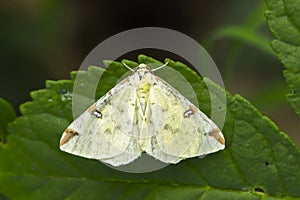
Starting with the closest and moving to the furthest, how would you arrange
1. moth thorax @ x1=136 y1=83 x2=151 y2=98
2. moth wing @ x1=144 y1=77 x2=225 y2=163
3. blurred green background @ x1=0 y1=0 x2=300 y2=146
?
moth wing @ x1=144 y1=77 x2=225 y2=163 < moth thorax @ x1=136 y1=83 x2=151 y2=98 < blurred green background @ x1=0 y1=0 x2=300 y2=146

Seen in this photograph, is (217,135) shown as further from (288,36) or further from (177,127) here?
(288,36)

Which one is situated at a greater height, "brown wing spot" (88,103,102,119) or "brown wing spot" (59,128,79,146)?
"brown wing spot" (88,103,102,119)

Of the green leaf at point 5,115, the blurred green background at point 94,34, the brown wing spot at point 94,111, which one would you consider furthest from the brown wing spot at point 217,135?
the blurred green background at point 94,34

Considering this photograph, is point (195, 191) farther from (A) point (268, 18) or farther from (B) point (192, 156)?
(A) point (268, 18)

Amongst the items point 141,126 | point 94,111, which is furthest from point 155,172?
point 94,111

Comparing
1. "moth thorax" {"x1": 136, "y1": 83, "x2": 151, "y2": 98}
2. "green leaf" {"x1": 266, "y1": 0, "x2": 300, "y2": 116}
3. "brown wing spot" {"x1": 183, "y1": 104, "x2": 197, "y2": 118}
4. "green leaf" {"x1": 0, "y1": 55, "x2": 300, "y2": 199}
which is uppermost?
"green leaf" {"x1": 266, "y1": 0, "x2": 300, "y2": 116}

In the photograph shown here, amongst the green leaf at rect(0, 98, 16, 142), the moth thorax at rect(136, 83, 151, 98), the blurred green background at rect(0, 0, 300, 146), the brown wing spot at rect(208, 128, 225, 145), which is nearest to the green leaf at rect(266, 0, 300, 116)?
the brown wing spot at rect(208, 128, 225, 145)

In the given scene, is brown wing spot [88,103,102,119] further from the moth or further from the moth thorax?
the moth thorax
